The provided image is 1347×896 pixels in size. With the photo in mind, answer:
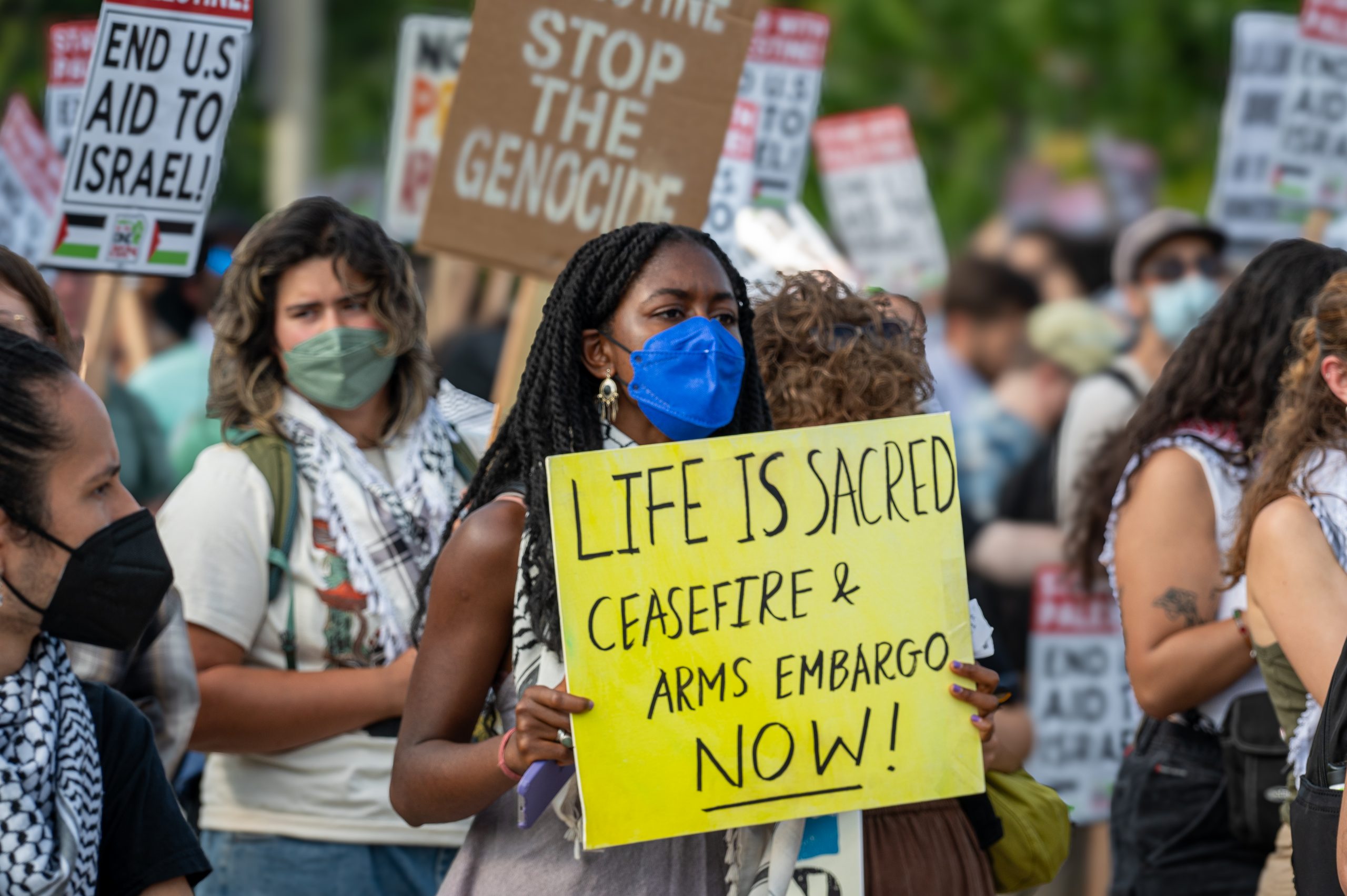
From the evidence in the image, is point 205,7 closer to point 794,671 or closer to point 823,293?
point 823,293

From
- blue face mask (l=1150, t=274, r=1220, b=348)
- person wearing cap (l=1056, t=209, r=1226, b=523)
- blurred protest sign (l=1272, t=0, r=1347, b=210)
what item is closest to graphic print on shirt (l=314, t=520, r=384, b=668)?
person wearing cap (l=1056, t=209, r=1226, b=523)

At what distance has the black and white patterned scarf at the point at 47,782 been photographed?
7.20 feet

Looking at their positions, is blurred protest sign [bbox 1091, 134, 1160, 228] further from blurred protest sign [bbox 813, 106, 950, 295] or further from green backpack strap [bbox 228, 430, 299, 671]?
green backpack strap [bbox 228, 430, 299, 671]

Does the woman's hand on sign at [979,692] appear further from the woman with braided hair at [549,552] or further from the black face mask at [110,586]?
the black face mask at [110,586]

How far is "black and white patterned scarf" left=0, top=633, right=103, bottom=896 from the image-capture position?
220 centimetres

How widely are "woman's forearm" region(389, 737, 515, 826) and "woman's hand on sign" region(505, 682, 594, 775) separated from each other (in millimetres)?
101

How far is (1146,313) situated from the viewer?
672cm

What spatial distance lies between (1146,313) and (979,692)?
4.45 m

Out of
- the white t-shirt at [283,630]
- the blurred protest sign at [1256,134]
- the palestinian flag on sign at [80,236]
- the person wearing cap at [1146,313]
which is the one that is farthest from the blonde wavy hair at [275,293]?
the blurred protest sign at [1256,134]

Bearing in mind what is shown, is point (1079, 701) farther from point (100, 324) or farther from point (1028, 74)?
point (1028, 74)

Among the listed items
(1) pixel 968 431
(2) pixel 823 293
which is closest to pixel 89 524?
(2) pixel 823 293

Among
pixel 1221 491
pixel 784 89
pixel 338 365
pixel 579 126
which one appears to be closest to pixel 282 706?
pixel 338 365

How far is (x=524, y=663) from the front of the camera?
2.57 m

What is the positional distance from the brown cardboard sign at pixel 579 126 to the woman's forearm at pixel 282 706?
1200 millimetres
